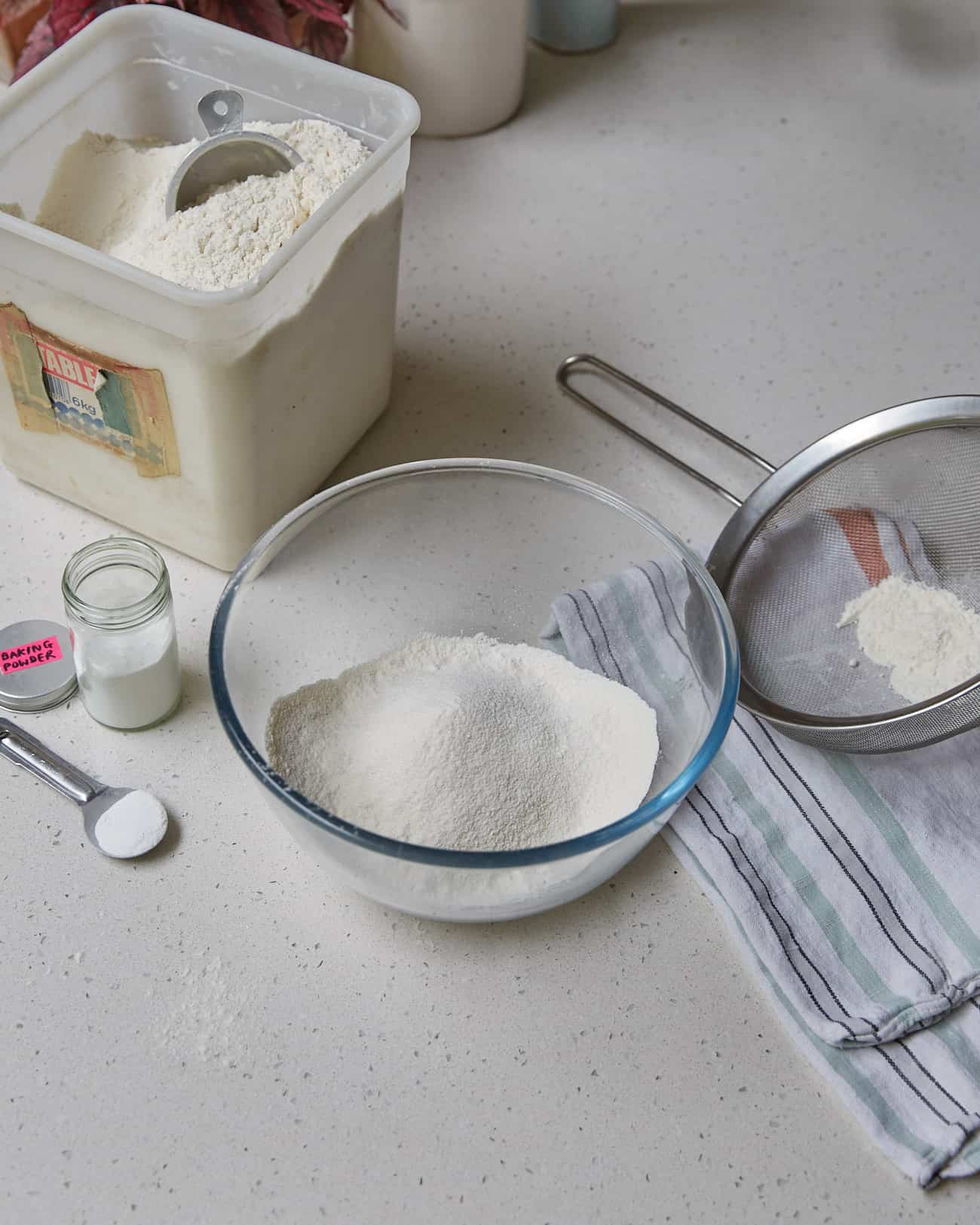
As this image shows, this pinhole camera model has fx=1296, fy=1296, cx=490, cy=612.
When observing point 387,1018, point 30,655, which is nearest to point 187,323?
point 30,655

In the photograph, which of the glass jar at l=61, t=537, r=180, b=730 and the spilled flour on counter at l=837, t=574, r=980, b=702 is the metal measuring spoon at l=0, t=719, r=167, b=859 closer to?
the glass jar at l=61, t=537, r=180, b=730

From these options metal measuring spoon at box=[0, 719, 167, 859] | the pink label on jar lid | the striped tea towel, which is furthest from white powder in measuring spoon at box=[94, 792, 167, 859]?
the striped tea towel

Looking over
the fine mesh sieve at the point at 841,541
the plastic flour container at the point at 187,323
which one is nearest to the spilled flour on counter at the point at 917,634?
the fine mesh sieve at the point at 841,541

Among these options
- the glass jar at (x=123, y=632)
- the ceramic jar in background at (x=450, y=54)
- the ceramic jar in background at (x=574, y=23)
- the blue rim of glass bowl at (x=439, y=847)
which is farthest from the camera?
the ceramic jar in background at (x=574, y=23)

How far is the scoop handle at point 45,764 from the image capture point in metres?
0.78

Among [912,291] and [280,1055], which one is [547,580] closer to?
[280,1055]

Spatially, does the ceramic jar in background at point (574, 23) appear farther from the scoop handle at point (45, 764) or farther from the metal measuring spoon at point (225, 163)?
the scoop handle at point (45, 764)

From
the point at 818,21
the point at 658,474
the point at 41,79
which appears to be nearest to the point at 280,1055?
the point at 658,474

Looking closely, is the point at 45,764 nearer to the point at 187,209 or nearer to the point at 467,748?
the point at 467,748

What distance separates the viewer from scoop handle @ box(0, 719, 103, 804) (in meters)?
0.78

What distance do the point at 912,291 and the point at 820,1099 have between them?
2.55 feet

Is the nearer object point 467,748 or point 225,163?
point 467,748

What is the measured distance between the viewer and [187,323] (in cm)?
74

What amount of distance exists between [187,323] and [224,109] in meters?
0.26
